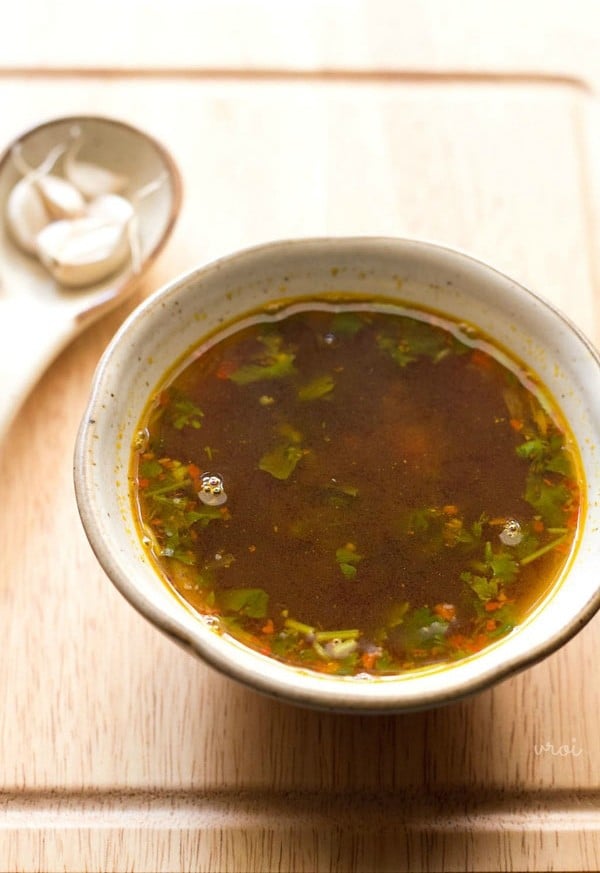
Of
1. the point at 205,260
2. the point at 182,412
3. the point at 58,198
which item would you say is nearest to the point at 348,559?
the point at 182,412

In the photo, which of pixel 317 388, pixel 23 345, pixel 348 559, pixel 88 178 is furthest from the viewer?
pixel 88 178

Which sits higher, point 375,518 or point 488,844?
point 375,518

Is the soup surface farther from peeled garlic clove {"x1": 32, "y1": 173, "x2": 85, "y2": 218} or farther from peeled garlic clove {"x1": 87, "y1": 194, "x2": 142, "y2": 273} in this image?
peeled garlic clove {"x1": 32, "y1": 173, "x2": 85, "y2": 218}

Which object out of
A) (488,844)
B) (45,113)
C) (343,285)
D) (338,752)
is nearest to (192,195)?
(45,113)

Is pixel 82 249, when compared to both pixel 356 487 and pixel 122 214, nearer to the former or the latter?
pixel 122 214

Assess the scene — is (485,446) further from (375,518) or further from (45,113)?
Result: (45,113)

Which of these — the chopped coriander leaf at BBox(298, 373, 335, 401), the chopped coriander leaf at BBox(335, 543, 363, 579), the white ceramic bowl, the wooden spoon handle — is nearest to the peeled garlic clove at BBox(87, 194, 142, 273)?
the wooden spoon handle
